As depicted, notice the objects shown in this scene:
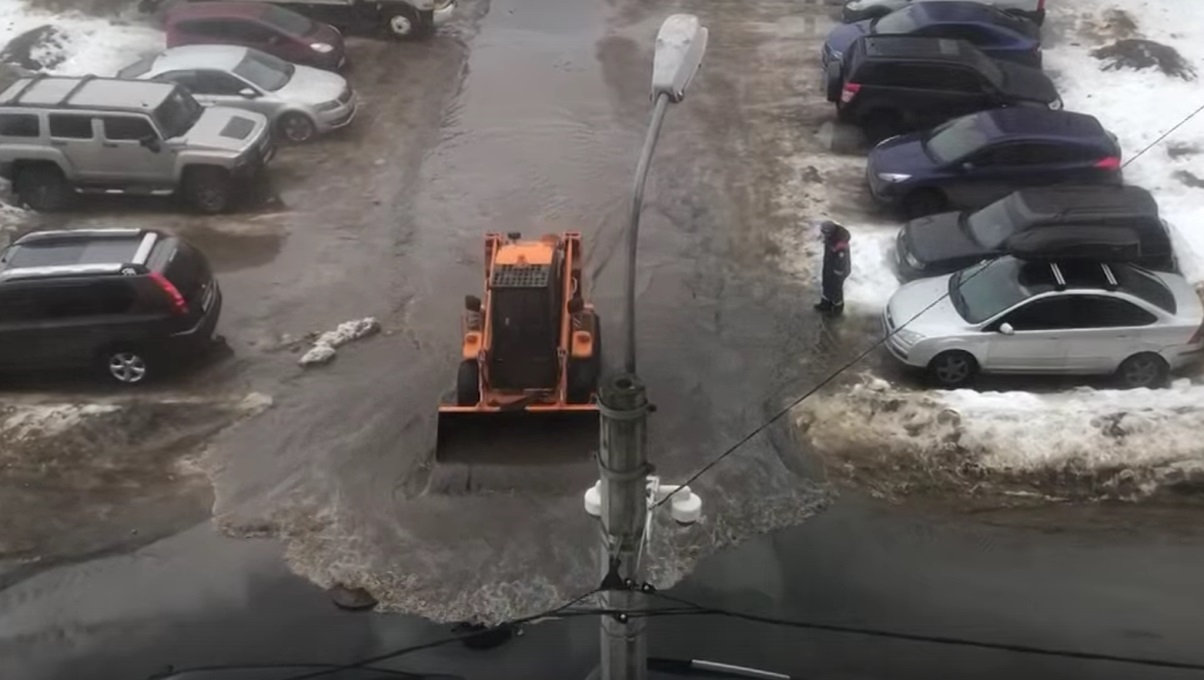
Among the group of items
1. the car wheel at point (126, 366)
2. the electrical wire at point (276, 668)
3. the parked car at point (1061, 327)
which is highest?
the parked car at point (1061, 327)

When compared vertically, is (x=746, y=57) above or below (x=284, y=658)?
above

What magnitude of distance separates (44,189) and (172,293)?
5.47m

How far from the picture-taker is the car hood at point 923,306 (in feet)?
44.5

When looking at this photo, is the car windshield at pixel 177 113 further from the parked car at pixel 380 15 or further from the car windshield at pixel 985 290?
the car windshield at pixel 985 290

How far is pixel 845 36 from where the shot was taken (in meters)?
20.4

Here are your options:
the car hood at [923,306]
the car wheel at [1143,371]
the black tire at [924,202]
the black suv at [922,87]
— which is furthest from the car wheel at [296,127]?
the car wheel at [1143,371]

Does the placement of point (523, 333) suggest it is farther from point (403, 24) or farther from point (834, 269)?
point (403, 24)

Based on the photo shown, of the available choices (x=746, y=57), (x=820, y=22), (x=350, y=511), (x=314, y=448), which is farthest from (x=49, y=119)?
(x=820, y=22)

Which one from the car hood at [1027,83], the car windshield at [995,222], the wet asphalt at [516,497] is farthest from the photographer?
the car hood at [1027,83]

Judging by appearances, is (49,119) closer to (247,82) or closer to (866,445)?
(247,82)

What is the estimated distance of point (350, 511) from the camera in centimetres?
1212

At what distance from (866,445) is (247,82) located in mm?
12179

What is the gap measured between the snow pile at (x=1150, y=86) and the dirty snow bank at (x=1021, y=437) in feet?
11.4

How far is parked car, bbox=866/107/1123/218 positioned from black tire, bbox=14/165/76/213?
39.8 ft
